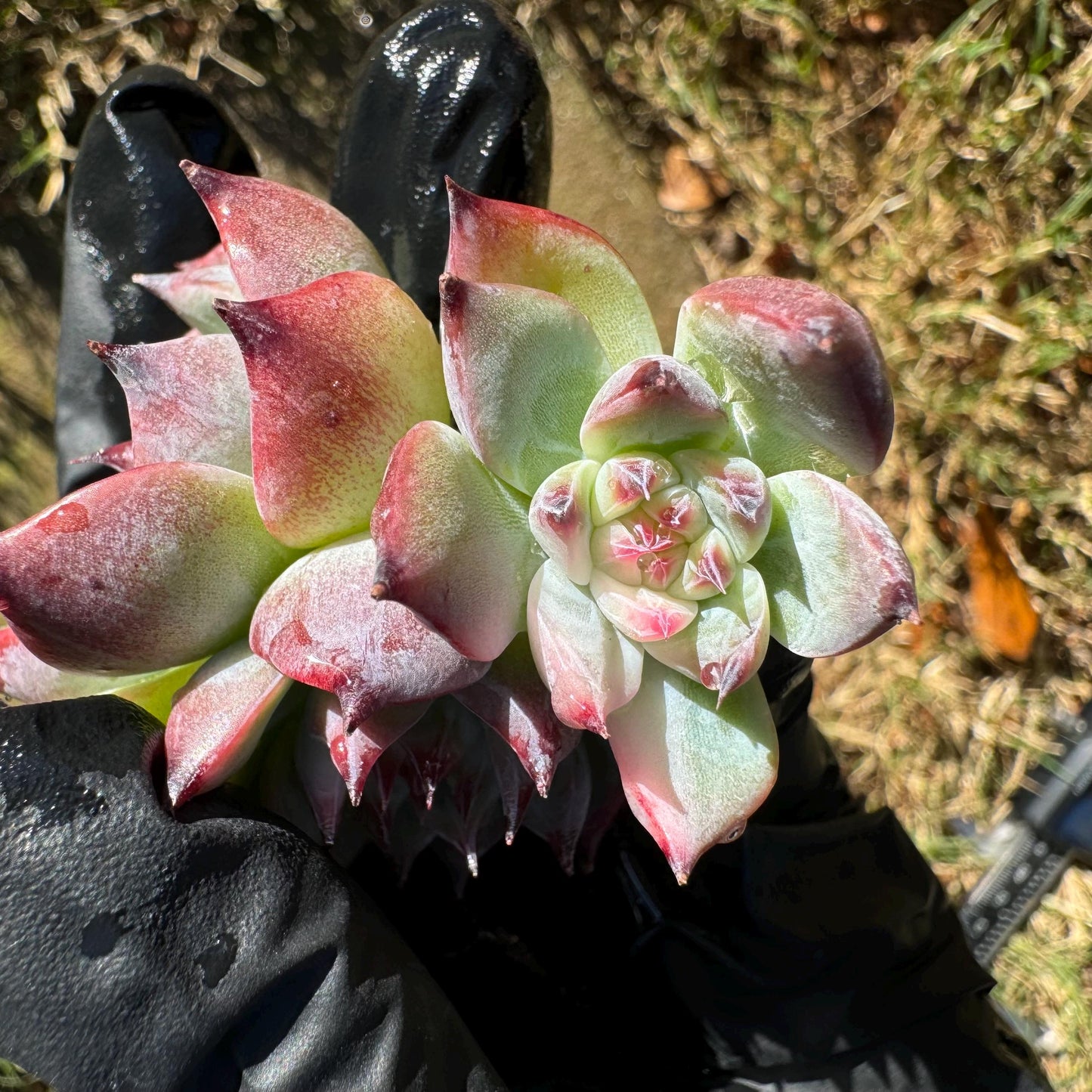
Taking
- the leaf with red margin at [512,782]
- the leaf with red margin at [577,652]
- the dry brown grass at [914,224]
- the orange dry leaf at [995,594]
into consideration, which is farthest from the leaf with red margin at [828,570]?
the orange dry leaf at [995,594]

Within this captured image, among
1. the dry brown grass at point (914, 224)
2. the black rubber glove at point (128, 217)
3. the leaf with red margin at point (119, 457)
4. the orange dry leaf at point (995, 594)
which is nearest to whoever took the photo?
the leaf with red margin at point (119, 457)

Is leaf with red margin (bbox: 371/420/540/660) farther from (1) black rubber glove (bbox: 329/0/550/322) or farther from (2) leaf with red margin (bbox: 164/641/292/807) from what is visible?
(1) black rubber glove (bbox: 329/0/550/322)

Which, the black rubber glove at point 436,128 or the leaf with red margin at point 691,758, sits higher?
the black rubber glove at point 436,128

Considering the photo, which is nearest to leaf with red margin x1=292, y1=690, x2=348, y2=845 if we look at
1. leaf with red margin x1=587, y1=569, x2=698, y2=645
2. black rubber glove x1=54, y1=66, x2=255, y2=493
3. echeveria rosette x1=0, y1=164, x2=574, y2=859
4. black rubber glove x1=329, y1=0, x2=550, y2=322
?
echeveria rosette x1=0, y1=164, x2=574, y2=859

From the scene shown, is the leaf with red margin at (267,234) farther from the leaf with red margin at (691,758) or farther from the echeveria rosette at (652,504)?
the leaf with red margin at (691,758)

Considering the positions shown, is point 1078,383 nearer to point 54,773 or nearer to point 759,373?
point 759,373

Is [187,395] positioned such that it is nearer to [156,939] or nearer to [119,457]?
[119,457]

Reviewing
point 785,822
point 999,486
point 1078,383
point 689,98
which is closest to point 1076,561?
point 999,486
